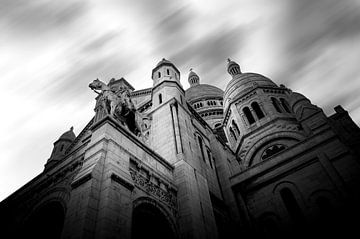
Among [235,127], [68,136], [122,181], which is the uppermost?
[68,136]

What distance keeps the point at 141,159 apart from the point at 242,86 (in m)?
20.1

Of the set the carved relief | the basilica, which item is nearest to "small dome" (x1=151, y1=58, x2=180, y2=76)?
the basilica

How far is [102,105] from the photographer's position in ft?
38.7

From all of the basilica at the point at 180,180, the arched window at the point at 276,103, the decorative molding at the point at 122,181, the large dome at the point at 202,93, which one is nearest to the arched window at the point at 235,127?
the basilica at the point at 180,180

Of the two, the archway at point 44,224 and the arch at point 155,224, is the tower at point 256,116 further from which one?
the archway at point 44,224

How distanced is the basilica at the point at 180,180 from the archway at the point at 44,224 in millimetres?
39

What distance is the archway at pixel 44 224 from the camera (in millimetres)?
9836

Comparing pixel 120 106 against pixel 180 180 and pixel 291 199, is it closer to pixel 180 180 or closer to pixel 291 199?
pixel 180 180

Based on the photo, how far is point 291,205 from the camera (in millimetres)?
14414

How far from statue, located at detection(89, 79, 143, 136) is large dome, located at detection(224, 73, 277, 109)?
16.8m

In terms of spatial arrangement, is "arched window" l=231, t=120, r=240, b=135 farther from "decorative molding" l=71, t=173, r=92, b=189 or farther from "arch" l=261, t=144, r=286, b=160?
"decorative molding" l=71, t=173, r=92, b=189

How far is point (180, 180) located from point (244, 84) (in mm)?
18917

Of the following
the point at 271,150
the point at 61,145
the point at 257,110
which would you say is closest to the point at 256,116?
the point at 257,110

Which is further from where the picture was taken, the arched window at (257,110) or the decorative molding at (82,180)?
the arched window at (257,110)
